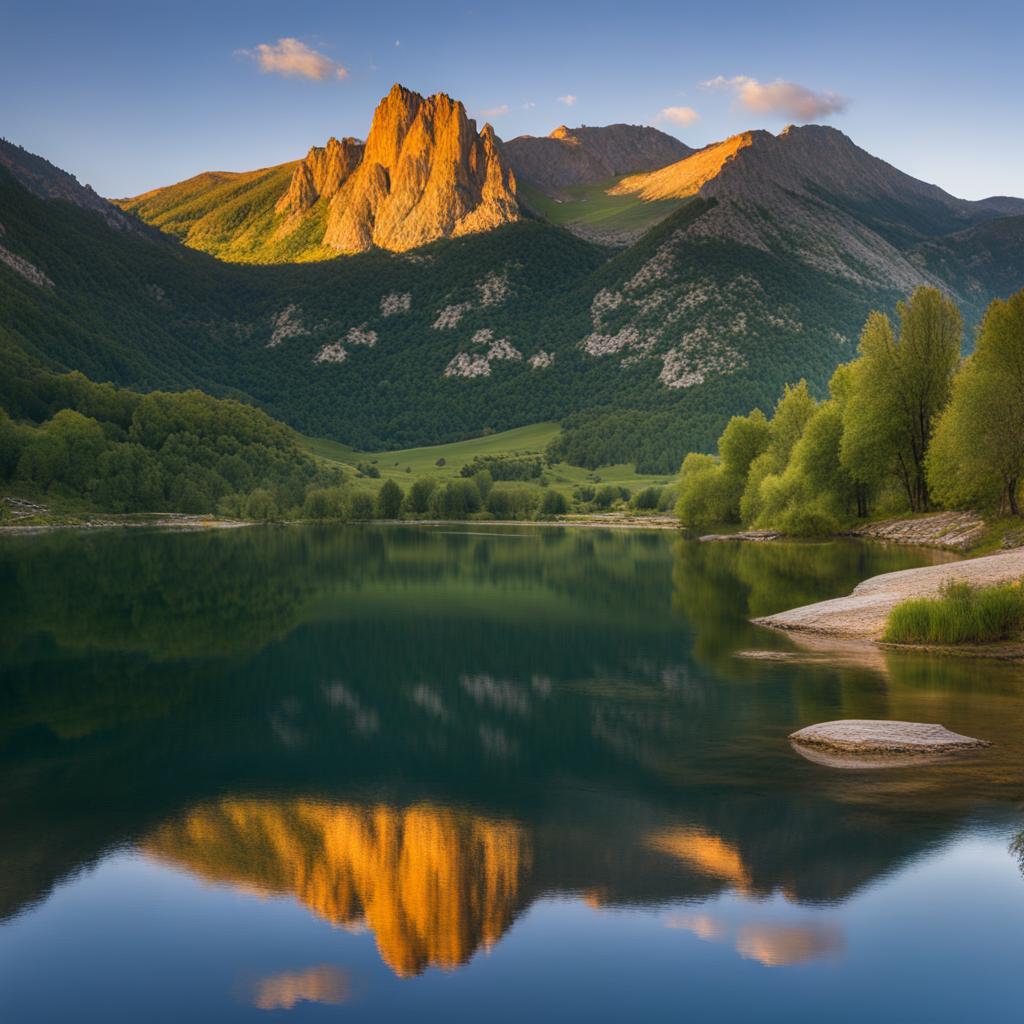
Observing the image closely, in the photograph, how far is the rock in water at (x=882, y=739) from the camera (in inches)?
945

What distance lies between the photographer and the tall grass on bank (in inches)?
1451

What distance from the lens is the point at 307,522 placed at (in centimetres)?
16850

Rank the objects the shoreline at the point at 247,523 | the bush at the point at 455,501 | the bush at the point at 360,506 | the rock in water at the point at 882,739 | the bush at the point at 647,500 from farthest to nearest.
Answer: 1. the bush at the point at 647,500
2. the bush at the point at 455,501
3. the bush at the point at 360,506
4. the shoreline at the point at 247,523
5. the rock in water at the point at 882,739

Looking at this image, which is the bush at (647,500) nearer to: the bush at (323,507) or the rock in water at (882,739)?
the bush at (323,507)

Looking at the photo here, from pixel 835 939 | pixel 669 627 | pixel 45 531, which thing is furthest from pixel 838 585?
pixel 45 531

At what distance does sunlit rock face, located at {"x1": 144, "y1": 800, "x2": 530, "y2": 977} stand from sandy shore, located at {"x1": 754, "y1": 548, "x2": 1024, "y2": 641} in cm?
2476

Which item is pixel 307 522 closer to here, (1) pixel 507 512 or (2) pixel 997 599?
(1) pixel 507 512

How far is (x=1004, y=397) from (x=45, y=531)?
111 metres

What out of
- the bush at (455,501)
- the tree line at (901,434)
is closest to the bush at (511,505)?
the bush at (455,501)

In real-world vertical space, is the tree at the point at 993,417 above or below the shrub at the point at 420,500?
above

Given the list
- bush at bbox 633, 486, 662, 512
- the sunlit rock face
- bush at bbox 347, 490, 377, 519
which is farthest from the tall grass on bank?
bush at bbox 633, 486, 662, 512

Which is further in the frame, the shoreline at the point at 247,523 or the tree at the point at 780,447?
the shoreline at the point at 247,523

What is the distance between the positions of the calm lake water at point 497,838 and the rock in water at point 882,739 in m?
0.85

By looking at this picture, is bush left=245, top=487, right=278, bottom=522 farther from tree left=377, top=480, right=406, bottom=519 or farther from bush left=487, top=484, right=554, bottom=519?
bush left=487, top=484, right=554, bottom=519
